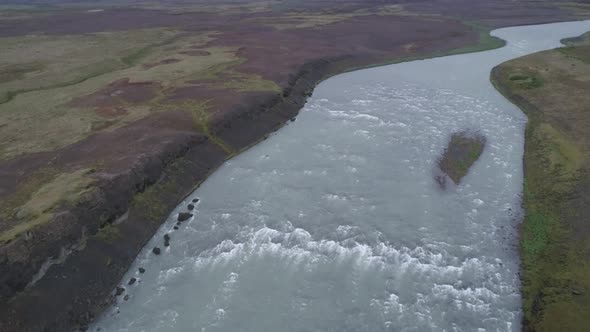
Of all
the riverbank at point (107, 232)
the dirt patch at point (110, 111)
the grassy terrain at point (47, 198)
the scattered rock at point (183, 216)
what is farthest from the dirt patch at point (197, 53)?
the scattered rock at point (183, 216)

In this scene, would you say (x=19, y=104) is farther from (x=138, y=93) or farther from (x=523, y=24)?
(x=523, y=24)

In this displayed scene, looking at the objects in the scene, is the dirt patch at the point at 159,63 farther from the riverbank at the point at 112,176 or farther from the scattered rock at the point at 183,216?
the scattered rock at the point at 183,216

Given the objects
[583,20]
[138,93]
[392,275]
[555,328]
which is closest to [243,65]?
[138,93]

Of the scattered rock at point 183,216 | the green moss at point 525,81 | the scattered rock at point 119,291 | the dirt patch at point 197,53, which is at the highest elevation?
the dirt patch at point 197,53

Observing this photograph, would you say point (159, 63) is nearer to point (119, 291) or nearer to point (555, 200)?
point (119, 291)

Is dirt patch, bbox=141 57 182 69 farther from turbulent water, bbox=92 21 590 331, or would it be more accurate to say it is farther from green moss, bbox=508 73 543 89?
green moss, bbox=508 73 543 89

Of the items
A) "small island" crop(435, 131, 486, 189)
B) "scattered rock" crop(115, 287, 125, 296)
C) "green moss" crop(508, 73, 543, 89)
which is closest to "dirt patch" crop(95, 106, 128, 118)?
"scattered rock" crop(115, 287, 125, 296)

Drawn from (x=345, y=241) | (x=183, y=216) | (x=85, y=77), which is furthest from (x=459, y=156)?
(x=85, y=77)
